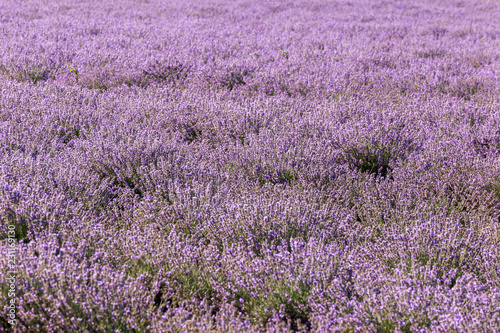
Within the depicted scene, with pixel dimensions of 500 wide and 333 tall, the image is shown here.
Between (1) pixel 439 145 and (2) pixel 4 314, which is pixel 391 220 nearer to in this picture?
(1) pixel 439 145

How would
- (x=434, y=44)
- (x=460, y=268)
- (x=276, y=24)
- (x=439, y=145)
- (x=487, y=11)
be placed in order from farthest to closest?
(x=487, y=11) < (x=276, y=24) < (x=434, y=44) < (x=439, y=145) < (x=460, y=268)

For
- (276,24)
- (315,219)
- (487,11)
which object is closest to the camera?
(315,219)

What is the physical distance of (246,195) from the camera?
2428mm

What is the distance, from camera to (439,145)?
3109mm

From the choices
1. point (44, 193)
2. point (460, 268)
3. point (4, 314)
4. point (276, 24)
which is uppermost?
point (276, 24)

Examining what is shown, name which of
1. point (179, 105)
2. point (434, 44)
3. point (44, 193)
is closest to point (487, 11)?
point (434, 44)

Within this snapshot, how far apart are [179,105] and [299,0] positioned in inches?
428

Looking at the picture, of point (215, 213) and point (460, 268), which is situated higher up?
point (215, 213)

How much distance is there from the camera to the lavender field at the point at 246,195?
160cm

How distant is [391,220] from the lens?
2320 millimetres

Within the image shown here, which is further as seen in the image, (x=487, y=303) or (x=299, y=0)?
(x=299, y=0)

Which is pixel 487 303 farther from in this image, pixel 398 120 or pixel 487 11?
pixel 487 11

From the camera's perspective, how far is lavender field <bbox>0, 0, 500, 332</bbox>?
1604 millimetres

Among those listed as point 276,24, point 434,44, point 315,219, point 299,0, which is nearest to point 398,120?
point 315,219
